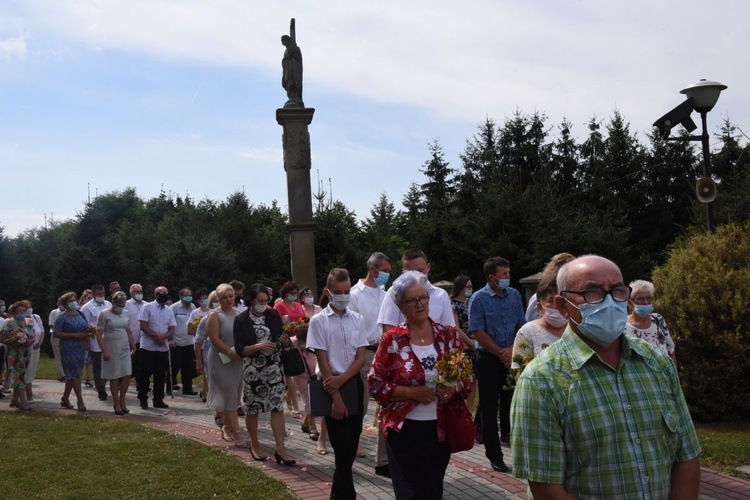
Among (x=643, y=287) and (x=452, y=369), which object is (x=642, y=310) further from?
(x=452, y=369)

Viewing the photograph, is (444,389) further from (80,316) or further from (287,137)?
(287,137)

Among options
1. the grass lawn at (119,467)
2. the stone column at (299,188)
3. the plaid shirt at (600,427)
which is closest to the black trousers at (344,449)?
the grass lawn at (119,467)

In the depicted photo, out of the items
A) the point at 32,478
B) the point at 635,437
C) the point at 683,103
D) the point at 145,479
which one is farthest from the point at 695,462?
the point at 683,103

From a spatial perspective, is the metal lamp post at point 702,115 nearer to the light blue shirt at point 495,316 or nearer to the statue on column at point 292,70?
the light blue shirt at point 495,316

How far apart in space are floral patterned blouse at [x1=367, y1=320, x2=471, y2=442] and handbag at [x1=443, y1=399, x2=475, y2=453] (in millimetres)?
41

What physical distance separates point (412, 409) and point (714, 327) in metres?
6.43

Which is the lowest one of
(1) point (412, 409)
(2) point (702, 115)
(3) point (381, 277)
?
(1) point (412, 409)

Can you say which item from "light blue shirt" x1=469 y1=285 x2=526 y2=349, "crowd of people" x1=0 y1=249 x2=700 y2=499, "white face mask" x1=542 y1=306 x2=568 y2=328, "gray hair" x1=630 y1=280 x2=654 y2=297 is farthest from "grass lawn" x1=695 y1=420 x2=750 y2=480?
"white face mask" x1=542 y1=306 x2=568 y2=328

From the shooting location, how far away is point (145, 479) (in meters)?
7.42

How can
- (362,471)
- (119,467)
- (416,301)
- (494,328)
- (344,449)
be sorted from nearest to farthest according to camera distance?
(416,301), (344,449), (362,471), (494,328), (119,467)

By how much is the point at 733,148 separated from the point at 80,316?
Answer: 2931 cm

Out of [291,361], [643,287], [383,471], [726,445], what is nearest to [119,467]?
[291,361]

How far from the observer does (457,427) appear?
4.80 meters

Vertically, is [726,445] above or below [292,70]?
below
